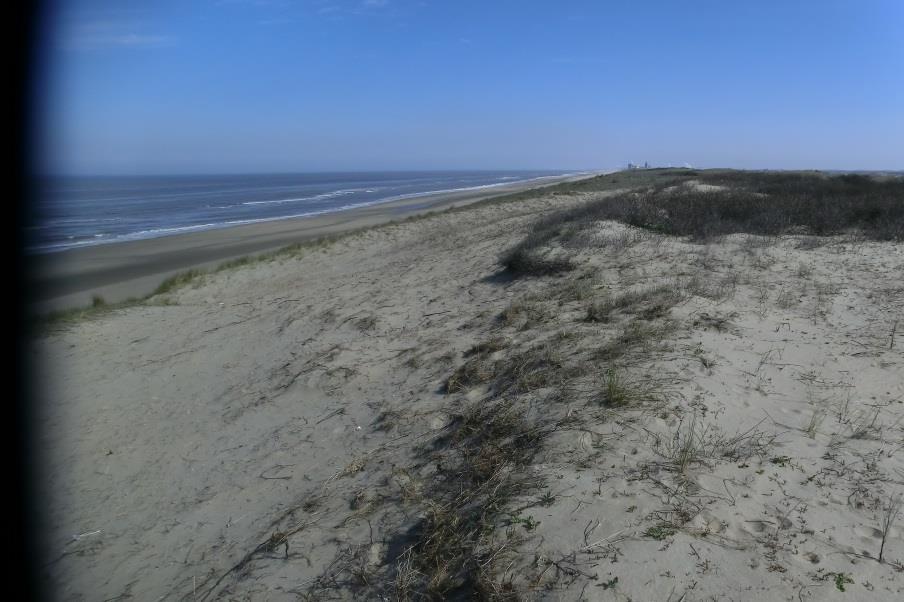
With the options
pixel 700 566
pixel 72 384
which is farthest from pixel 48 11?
pixel 700 566

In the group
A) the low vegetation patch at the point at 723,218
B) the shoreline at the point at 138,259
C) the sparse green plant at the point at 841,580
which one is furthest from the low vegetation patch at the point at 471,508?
the shoreline at the point at 138,259

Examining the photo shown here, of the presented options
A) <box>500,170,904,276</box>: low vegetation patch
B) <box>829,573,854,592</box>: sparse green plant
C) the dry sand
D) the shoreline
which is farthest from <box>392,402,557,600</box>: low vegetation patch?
the shoreline

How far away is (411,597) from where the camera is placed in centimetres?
265

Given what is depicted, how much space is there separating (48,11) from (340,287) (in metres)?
6.22

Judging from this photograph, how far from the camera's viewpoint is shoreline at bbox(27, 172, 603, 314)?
1476 cm

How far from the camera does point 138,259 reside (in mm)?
20031

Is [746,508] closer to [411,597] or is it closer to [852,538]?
[852,538]

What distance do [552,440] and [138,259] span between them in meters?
20.5

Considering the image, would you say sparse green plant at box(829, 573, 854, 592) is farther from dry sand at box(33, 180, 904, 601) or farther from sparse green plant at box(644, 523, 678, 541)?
sparse green plant at box(644, 523, 678, 541)

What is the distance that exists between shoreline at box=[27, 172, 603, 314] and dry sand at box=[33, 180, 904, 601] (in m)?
6.55

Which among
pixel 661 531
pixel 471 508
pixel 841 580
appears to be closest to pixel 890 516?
pixel 841 580

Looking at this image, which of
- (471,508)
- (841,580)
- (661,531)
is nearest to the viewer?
(841,580)

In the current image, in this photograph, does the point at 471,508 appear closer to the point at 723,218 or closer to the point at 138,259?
the point at 723,218

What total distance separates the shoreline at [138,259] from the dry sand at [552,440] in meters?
6.55
